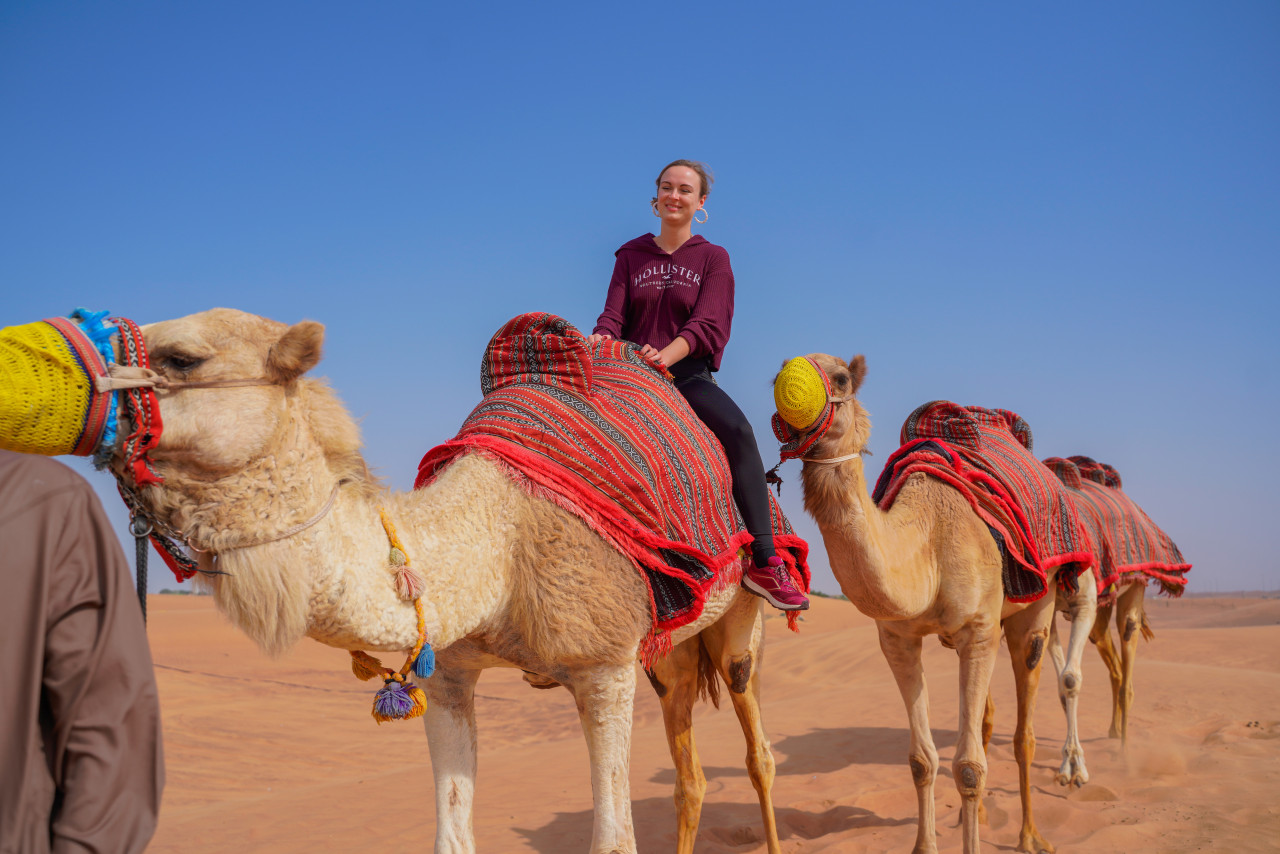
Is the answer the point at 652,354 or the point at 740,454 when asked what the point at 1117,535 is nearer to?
the point at 740,454

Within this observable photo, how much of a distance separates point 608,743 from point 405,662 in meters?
0.80

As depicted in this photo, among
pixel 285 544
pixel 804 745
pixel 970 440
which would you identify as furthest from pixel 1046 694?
pixel 285 544

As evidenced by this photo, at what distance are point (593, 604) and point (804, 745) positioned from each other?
22.5 ft

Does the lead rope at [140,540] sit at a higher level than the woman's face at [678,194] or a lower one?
lower

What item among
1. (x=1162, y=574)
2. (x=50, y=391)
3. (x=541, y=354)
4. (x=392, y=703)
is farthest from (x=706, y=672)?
(x=1162, y=574)

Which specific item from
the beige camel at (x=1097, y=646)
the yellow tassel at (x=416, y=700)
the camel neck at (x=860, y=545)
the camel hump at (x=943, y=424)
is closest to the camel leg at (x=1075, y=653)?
the beige camel at (x=1097, y=646)

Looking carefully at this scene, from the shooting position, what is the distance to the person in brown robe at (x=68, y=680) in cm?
151

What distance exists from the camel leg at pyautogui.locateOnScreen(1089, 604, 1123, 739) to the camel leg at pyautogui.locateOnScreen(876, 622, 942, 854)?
162 inches

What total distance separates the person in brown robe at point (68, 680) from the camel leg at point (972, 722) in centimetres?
451

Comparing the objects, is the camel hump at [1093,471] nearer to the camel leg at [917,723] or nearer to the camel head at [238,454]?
the camel leg at [917,723]

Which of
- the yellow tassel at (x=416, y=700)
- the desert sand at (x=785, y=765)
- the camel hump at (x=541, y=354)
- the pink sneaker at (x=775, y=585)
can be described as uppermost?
the camel hump at (x=541, y=354)

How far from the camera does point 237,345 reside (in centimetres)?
247

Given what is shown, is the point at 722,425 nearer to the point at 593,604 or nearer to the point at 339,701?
the point at 593,604

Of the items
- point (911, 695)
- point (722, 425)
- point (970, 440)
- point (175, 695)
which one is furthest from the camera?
point (175, 695)
